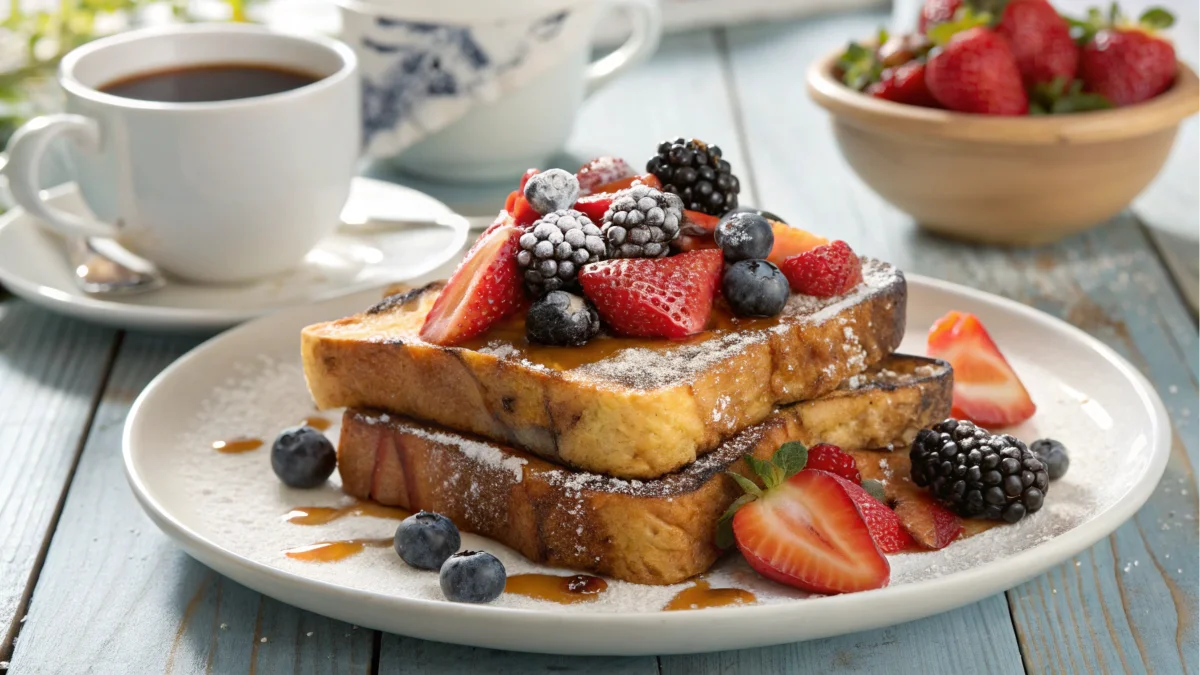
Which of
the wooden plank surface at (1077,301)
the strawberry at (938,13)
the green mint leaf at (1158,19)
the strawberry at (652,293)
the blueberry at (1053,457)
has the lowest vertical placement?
the wooden plank surface at (1077,301)

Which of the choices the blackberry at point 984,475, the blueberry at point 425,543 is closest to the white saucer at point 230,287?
the blueberry at point 425,543

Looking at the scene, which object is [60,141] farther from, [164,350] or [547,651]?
[547,651]

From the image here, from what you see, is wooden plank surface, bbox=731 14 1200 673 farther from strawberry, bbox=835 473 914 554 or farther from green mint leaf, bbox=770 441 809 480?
green mint leaf, bbox=770 441 809 480

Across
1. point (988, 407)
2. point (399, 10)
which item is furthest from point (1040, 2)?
point (399, 10)

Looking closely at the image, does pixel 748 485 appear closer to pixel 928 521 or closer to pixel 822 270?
pixel 928 521

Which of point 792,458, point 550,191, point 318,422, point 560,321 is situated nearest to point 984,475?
point 792,458

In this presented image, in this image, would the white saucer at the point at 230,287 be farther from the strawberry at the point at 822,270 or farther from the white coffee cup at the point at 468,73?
the strawberry at the point at 822,270
